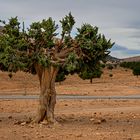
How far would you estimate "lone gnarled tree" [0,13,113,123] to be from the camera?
68.8 feet

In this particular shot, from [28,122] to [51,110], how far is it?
1136mm

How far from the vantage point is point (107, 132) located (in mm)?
18219

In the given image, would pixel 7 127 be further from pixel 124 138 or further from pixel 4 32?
pixel 124 138

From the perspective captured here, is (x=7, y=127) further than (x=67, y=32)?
No

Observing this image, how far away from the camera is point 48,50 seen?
21562mm

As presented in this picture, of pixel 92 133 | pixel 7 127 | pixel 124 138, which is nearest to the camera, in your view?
pixel 124 138

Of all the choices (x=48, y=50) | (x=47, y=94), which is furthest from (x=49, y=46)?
(x=47, y=94)

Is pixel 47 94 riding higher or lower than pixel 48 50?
lower

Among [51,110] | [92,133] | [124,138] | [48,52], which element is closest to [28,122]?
[51,110]

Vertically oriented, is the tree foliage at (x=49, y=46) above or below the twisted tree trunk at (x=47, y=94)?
above

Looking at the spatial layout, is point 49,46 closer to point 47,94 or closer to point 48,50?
point 48,50

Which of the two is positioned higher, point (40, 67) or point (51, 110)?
point (40, 67)

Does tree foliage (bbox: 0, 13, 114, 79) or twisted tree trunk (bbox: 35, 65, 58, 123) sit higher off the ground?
tree foliage (bbox: 0, 13, 114, 79)

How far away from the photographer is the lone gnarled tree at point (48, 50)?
21.0m
